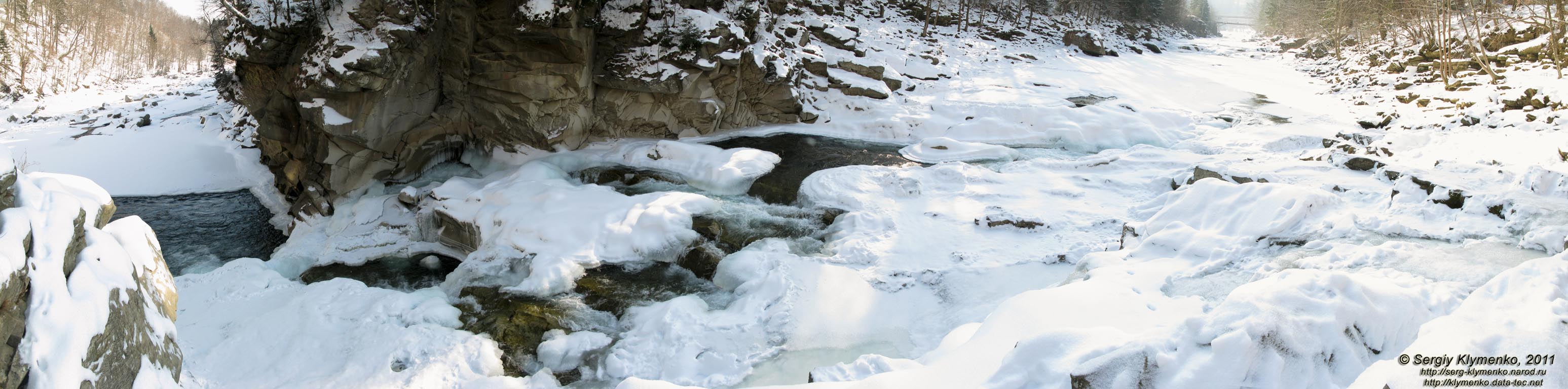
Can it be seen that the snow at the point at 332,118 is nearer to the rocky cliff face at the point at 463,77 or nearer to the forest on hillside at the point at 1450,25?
the rocky cliff face at the point at 463,77

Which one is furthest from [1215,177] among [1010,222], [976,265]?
[976,265]

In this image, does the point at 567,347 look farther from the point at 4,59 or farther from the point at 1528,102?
the point at 4,59

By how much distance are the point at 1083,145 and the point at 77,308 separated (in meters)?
13.5

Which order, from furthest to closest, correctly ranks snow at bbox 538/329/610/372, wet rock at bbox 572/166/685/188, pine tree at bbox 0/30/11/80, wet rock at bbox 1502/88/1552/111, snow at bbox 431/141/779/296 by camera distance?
1. pine tree at bbox 0/30/11/80
2. wet rock at bbox 572/166/685/188
3. wet rock at bbox 1502/88/1552/111
4. snow at bbox 431/141/779/296
5. snow at bbox 538/329/610/372

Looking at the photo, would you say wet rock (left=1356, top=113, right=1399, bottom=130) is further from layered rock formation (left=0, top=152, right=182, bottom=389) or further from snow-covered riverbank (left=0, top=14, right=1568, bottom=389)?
layered rock formation (left=0, top=152, right=182, bottom=389)

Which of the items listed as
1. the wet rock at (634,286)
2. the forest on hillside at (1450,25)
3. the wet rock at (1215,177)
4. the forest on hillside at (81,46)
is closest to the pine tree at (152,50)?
the forest on hillside at (81,46)

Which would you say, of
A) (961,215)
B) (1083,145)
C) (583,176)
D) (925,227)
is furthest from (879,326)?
(1083,145)

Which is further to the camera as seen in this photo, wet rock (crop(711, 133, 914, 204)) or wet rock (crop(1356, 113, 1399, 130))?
wet rock (crop(1356, 113, 1399, 130))

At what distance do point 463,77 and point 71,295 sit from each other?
944 centimetres

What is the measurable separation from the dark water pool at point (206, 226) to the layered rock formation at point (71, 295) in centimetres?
691

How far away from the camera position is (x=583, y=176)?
12.2 meters

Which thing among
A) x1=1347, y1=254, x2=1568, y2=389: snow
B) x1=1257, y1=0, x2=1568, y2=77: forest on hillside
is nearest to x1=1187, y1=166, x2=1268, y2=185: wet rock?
x1=1347, y1=254, x2=1568, y2=389: snow

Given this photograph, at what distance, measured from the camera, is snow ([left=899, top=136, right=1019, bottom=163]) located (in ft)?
42.0

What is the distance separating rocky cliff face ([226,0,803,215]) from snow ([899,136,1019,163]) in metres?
3.75
